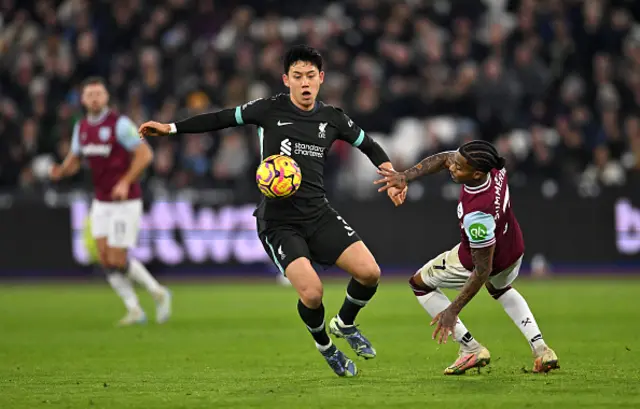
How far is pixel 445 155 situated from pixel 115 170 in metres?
6.41

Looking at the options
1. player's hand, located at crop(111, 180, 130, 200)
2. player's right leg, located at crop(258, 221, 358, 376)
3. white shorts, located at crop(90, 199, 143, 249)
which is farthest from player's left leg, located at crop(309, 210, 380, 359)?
white shorts, located at crop(90, 199, 143, 249)

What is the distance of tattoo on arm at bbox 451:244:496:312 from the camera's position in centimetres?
802

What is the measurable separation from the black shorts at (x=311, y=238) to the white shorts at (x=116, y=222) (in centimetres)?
521

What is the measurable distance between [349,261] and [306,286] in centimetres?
50

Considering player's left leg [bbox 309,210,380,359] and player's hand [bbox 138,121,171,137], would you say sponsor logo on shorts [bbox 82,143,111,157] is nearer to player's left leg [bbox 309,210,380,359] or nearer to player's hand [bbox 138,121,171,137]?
player's hand [bbox 138,121,171,137]

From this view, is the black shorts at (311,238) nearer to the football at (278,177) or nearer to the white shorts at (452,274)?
the football at (278,177)

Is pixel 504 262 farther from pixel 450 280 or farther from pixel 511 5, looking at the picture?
pixel 511 5

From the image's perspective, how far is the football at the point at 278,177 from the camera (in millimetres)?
8523

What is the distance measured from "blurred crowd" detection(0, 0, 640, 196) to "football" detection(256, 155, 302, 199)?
36.8 feet

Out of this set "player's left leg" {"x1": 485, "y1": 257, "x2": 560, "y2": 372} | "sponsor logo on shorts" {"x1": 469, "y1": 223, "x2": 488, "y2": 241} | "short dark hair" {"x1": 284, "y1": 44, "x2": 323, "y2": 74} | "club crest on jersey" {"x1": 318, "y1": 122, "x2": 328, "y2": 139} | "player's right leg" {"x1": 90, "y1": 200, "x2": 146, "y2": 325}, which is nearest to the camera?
"sponsor logo on shorts" {"x1": 469, "y1": 223, "x2": 488, "y2": 241}

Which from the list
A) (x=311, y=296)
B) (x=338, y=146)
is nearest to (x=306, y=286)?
(x=311, y=296)

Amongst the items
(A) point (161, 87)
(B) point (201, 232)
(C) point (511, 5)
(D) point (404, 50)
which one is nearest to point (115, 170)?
(B) point (201, 232)

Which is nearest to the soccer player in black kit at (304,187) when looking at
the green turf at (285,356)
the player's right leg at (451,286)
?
Answer: the player's right leg at (451,286)

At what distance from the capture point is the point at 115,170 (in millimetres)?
13758
